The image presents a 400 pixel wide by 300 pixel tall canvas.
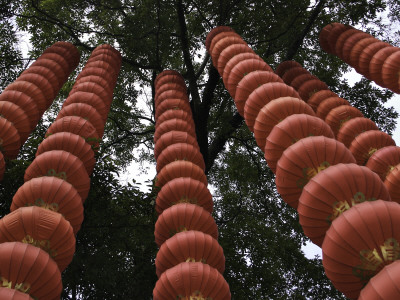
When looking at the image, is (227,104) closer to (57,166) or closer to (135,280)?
(135,280)

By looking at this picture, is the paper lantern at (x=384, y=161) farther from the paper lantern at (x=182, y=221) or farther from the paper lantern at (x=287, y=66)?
the paper lantern at (x=287, y=66)

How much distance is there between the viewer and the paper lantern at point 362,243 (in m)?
3.16

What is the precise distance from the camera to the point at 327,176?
12.2 feet

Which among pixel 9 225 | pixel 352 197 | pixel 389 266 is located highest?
pixel 352 197

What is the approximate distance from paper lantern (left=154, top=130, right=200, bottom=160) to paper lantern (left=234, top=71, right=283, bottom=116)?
133 centimetres

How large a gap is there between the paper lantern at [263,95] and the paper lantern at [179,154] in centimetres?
135

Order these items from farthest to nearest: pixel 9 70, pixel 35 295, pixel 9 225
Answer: pixel 9 70
pixel 9 225
pixel 35 295

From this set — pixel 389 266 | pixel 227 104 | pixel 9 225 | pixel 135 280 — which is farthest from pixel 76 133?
pixel 227 104

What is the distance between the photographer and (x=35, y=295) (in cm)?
353

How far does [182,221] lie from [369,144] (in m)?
3.52

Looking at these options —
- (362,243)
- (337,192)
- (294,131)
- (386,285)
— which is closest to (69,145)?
(294,131)

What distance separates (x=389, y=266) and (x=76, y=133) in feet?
14.9

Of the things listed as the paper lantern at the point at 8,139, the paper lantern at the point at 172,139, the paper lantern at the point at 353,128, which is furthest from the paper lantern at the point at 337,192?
the paper lantern at the point at 8,139

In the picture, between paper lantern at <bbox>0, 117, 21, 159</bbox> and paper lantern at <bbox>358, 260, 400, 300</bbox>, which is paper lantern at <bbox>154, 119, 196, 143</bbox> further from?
paper lantern at <bbox>358, 260, 400, 300</bbox>
